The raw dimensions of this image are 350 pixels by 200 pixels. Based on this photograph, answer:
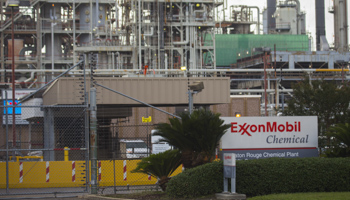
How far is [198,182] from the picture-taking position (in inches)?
564

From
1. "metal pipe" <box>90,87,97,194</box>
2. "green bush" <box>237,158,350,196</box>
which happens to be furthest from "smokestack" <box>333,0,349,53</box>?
"metal pipe" <box>90,87,97,194</box>

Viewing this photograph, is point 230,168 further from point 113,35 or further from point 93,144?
point 113,35

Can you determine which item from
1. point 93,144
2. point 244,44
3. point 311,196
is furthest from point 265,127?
point 244,44

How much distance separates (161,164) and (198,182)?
142 centimetres

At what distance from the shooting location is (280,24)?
9712 centimetres

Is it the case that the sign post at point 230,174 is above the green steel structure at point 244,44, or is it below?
below

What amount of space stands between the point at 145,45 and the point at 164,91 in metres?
30.3

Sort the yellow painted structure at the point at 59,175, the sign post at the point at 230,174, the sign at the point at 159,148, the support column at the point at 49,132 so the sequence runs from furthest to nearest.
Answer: the sign at the point at 159,148 < the yellow painted structure at the point at 59,175 < the support column at the point at 49,132 < the sign post at the point at 230,174

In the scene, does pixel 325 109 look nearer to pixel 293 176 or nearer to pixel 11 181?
pixel 293 176

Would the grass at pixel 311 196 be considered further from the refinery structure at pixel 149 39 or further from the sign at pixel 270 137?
the refinery structure at pixel 149 39

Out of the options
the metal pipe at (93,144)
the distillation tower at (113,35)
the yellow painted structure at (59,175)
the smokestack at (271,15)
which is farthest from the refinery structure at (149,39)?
the metal pipe at (93,144)

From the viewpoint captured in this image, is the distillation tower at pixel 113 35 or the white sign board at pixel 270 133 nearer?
the white sign board at pixel 270 133

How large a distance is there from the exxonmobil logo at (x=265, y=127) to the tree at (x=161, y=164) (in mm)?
2965

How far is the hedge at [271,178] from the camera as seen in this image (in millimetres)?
14367
